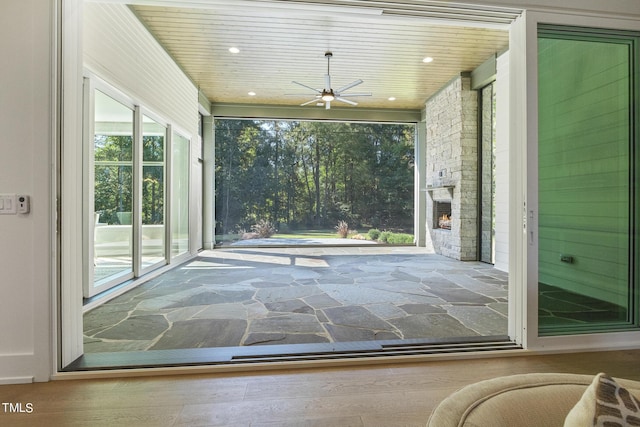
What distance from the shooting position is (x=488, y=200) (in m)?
5.80

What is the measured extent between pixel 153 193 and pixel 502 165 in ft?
18.3

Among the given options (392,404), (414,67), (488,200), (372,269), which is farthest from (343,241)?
(392,404)

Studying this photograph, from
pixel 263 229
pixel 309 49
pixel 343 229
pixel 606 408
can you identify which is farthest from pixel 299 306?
pixel 343 229

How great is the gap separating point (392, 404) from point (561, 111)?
238 cm

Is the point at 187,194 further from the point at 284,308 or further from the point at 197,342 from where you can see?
the point at 197,342

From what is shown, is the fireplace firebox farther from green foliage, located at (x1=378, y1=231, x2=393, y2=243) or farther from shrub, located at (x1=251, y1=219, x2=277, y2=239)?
shrub, located at (x1=251, y1=219, x2=277, y2=239)

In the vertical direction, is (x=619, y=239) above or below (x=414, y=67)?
below

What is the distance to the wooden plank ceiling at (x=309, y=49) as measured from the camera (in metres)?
4.20

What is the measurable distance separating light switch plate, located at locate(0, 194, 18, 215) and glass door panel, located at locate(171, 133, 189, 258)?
11.8 feet

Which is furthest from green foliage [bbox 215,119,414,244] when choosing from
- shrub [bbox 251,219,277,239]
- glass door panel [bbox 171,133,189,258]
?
glass door panel [bbox 171,133,189,258]

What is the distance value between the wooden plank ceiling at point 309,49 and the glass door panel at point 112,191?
138 cm

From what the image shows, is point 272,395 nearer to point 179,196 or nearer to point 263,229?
point 179,196

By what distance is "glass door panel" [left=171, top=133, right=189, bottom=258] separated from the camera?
18.4 ft

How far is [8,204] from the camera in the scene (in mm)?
1889
